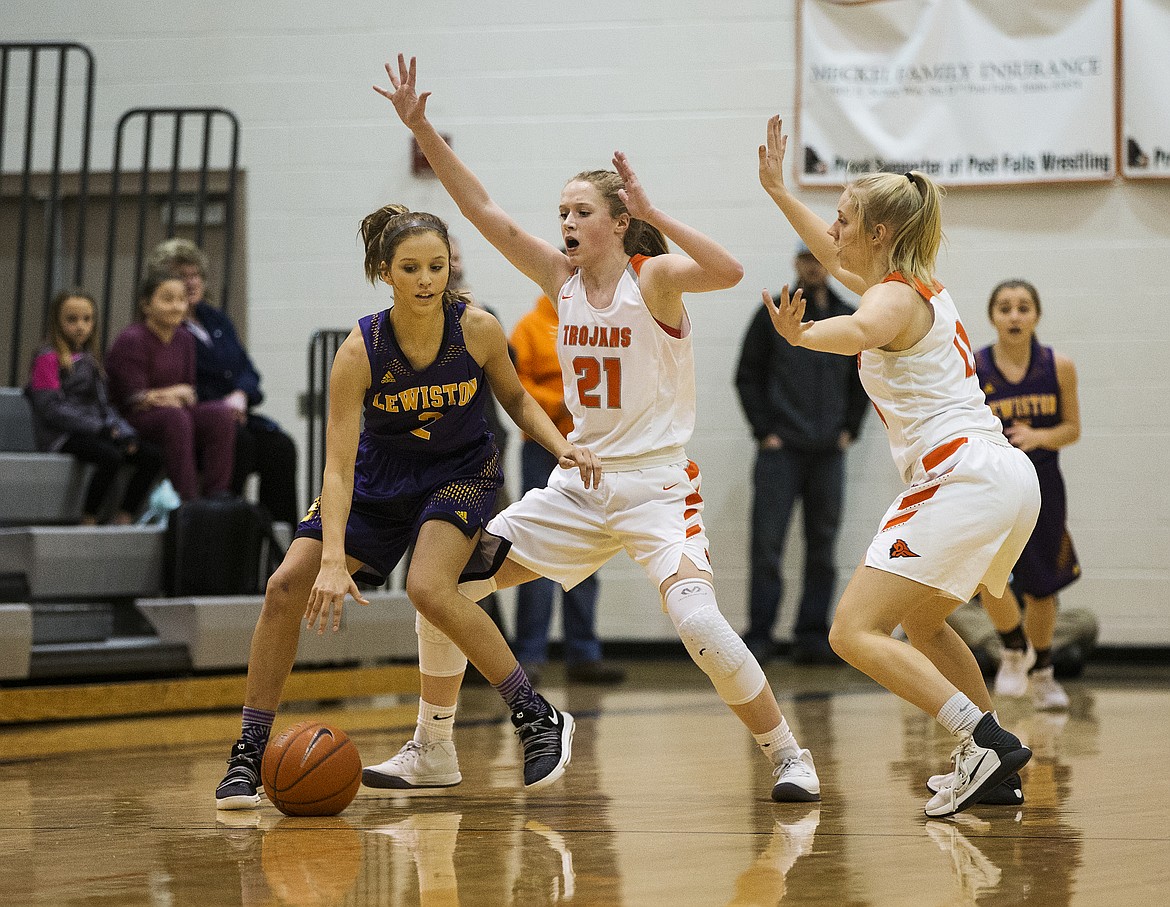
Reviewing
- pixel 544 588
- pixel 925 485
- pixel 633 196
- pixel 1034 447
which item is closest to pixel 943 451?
pixel 925 485

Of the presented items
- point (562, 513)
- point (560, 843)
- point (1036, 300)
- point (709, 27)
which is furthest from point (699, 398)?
point (560, 843)

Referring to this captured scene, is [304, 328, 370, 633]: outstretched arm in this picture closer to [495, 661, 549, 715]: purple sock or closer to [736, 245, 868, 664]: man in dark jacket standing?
[495, 661, 549, 715]: purple sock

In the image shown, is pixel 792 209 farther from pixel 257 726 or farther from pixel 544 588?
pixel 544 588

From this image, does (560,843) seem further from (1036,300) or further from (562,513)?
(1036,300)

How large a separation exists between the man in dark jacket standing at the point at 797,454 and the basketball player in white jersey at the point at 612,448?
4.27m

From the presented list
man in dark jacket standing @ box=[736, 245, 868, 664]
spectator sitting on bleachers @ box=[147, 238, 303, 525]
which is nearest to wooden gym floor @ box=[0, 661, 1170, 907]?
spectator sitting on bleachers @ box=[147, 238, 303, 525]

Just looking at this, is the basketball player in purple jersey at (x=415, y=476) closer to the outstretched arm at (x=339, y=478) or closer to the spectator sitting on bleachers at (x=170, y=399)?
the outstretched arm at (x=339, y=478)

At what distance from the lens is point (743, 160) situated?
876 cm

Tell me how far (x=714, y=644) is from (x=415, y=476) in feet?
2.85

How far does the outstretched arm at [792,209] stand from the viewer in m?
3.97

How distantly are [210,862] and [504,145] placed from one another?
21.1ft

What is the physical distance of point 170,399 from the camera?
22.3 ft

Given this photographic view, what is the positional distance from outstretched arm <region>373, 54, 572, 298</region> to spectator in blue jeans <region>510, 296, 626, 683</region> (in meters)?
2.96

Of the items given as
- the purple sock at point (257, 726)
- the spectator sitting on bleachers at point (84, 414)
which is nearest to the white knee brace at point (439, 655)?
the purple sock at point (257, 726)
